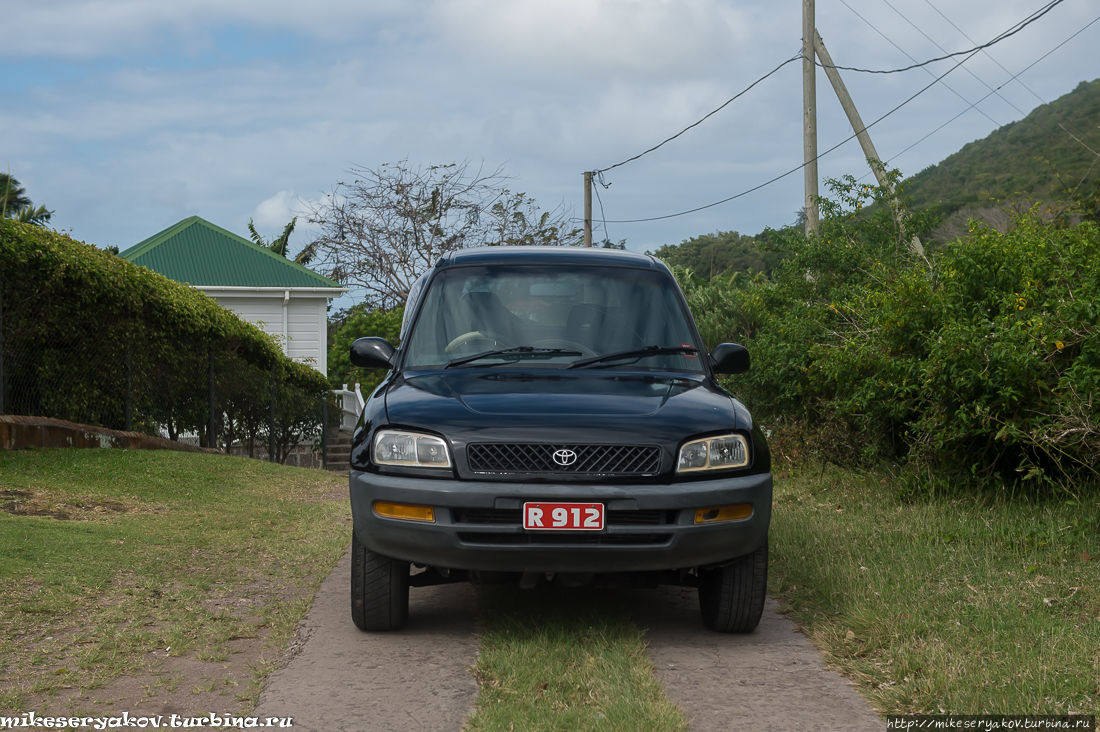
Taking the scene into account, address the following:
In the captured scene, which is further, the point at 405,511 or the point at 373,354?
the point at 373,354

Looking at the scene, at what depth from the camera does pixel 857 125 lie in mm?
14875

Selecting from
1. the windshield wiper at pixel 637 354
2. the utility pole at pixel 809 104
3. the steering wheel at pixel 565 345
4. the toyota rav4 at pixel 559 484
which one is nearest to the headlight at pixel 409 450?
the toyota rav4 at pixel 559 484

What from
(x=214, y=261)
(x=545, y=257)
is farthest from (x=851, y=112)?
(x=214, y=261)

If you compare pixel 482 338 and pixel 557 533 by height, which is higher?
pixel 482 338

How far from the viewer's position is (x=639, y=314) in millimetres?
5777

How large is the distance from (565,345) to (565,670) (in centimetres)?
190

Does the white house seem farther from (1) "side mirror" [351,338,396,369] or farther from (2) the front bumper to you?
(2) the front bumper

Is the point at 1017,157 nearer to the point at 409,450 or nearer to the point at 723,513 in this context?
the point at 723,513

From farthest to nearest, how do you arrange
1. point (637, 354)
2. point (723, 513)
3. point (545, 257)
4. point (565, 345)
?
point (545, 257) < point (565, 345) < point (637, 354) < point (723, 513)

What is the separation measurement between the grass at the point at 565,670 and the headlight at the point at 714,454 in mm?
896

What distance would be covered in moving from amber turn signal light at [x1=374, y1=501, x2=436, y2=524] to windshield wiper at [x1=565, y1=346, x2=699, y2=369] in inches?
48.5

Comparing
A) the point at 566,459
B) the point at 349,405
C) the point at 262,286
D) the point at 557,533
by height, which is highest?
the point at 262,286

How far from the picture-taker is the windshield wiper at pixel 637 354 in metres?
5.27

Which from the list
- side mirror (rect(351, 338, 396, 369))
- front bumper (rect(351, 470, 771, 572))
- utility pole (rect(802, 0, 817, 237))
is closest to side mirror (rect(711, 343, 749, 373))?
front bumper (rect(351, 470, 771, 572))
